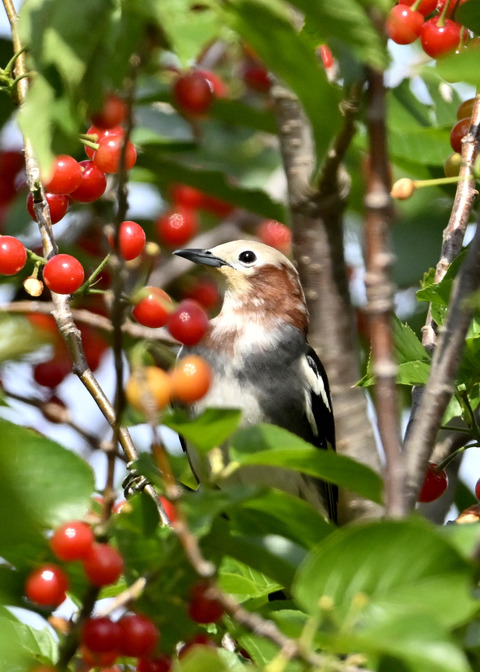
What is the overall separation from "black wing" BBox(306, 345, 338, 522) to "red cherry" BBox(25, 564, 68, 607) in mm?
2646

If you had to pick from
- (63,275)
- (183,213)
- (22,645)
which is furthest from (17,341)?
(183,213)

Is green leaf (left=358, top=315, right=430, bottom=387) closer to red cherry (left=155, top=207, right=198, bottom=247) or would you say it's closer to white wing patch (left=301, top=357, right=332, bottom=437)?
white wing patch (left=301, top=357, right=332, bottom=437)

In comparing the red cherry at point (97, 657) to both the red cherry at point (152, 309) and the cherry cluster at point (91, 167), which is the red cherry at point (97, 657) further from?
the cherry cluster at point (91, 167)

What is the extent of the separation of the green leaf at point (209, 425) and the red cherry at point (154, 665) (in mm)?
570

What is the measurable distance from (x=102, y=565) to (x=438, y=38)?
2079mm

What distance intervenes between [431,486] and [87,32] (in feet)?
6.12

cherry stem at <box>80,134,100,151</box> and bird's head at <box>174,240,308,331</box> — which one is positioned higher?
cherry stem at <box>80,134,100,151</box>

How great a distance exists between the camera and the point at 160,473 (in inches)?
80.3

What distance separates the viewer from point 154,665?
7.38ft

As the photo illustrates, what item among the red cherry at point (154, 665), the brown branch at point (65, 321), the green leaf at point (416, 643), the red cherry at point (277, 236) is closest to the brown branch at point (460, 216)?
the brown branch at point (65, 321)

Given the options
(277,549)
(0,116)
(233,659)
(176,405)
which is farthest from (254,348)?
(277,549)

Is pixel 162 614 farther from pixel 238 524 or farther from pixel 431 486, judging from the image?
pixel 431 486

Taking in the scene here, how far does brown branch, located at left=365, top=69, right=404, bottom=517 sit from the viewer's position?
1712 millimetres

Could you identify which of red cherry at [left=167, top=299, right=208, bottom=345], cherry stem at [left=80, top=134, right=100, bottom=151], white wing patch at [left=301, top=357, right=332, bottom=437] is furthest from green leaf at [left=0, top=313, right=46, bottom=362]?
white wing patch at [left=301, top=357, right=332, bottom=437]
